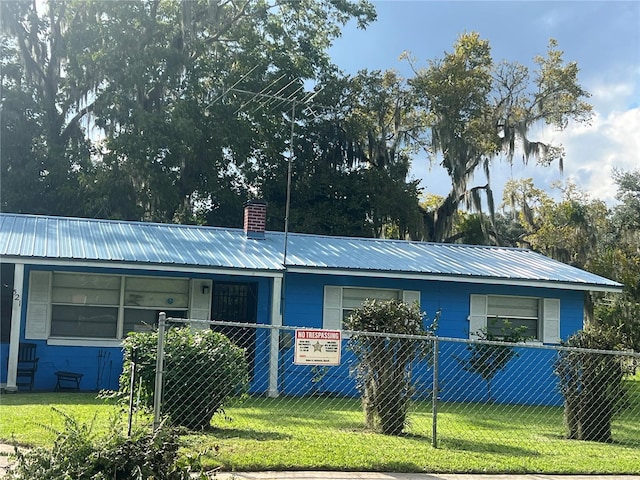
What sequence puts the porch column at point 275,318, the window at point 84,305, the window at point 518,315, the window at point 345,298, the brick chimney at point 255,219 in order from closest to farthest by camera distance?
the porch column at point 275,318
the window at point 84,305
the window at point 345,298
the window at point 518,315
the brick chimney at point 255,219

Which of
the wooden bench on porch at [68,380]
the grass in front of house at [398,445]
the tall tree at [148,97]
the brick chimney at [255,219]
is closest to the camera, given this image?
the grass in front of house at [398,445]

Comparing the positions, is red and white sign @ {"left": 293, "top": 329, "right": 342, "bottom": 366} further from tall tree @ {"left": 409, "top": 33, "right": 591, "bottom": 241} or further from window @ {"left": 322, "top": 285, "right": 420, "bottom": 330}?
tall tree @ {"left": 409, "top": 33, "right": 591, "bottom": 241}

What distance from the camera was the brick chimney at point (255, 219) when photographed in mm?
17203

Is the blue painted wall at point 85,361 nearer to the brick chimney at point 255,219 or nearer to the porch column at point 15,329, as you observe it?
the porch column at point 15,329

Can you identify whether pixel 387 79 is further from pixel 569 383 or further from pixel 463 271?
pixel 569 383

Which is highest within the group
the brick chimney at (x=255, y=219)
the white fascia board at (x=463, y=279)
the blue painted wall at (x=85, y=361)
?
the brick chimney at (x=255, y=219)

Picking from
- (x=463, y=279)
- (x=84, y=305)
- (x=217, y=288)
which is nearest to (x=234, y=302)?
(x=217, y=288)

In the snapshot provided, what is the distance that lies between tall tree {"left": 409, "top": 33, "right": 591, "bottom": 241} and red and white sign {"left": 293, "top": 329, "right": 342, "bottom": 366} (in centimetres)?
2112

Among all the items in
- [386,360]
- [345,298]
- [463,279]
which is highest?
[463,279]

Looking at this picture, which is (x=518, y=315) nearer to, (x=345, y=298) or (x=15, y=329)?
(x=345, y=298)

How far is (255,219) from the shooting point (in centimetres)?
1739

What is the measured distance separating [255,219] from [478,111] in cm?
1476

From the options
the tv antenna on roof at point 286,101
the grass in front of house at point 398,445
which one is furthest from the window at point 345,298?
the grass in front of house at point 398,445

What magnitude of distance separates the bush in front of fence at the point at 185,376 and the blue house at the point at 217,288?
404cm
